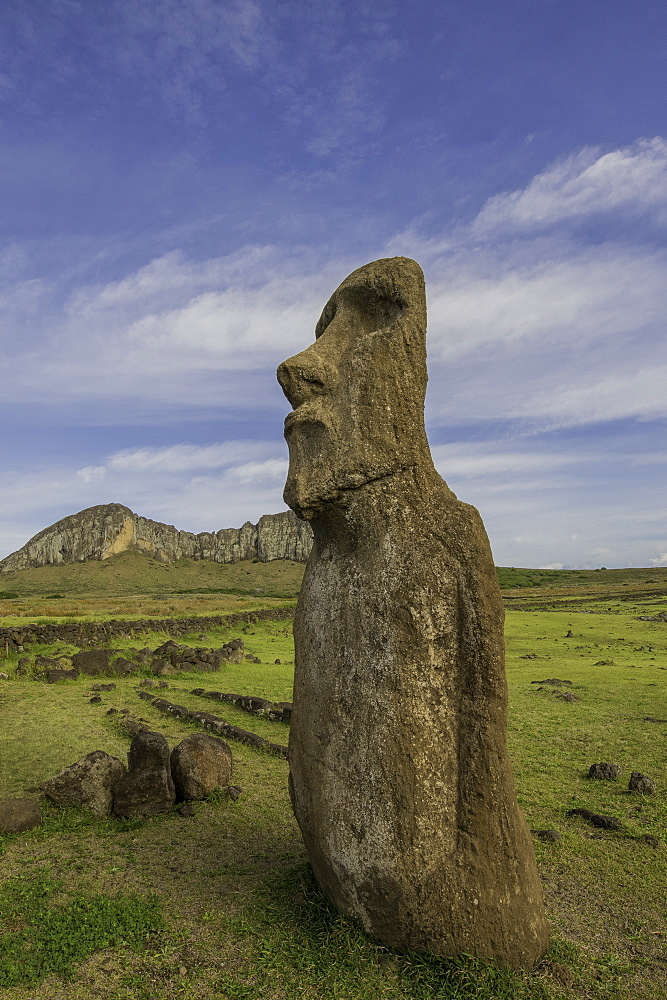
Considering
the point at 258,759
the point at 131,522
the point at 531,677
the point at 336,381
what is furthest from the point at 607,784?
the point at 131,522

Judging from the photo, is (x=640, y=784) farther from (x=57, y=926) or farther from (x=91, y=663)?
(x=91, y=663)

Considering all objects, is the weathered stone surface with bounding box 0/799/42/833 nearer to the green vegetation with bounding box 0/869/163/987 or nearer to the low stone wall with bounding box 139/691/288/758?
the green vegetation with bounding box 0/869/163/987

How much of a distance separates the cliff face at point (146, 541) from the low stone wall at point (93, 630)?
301ft

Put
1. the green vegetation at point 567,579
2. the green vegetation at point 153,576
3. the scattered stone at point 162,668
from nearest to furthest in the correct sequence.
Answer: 1. the scattered stone at point 162,668
2. the green vegetation at point 567,579
3. the green vegetation at point 153,576

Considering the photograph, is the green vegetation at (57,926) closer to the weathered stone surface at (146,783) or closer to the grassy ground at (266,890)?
the grassy ground at (266,890)

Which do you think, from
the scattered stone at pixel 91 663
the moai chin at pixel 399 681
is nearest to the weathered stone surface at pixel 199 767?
the moai chin at pixel 399 681

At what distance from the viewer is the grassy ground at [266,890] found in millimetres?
4516

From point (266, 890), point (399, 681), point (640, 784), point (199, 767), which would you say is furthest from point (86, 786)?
point (640, 784)

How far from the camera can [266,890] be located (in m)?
5.88

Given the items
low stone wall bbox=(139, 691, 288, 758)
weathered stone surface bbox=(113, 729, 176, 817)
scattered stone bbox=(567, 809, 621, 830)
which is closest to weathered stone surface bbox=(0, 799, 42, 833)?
weathered stone surface bbox=(113, 729, 176, 817)

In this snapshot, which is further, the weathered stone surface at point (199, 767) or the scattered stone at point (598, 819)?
the weathered stone surface at point (199, 767)

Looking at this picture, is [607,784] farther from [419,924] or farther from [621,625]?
[621,625]

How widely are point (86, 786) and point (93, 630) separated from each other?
1821cm

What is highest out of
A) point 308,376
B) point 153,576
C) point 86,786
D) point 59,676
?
point 308,376
